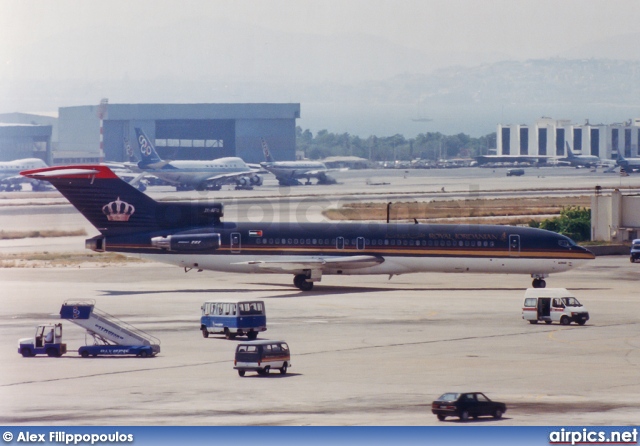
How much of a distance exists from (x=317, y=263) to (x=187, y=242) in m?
7.38

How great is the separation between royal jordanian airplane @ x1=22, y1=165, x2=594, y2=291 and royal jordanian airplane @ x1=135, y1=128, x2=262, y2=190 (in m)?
106

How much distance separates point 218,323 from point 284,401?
14134mm

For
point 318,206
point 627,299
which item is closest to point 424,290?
point 627,299

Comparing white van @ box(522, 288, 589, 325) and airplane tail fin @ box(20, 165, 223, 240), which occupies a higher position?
airplane tail fin @ box(20, 165, 223, 240)

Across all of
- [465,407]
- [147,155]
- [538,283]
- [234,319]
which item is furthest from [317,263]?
[147,155]

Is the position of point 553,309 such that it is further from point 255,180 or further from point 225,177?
point 255,180

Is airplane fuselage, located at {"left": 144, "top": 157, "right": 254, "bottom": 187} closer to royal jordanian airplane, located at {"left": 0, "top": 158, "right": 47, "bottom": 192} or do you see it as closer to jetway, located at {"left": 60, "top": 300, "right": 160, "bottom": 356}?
royal jordanian airplane, located at {"left": 0, "top": 158, "right": 47, "bottom": 192}

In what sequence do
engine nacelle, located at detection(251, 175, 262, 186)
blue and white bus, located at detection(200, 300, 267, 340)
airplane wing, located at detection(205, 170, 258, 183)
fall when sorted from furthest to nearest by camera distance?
1. engine nacelle, located at detection(251, 175, 262, 186)
2. airplane wing, located at detection(205, 170, 258, 183)
3. blue and white bus, located at detection(200, 300, 267, 340)

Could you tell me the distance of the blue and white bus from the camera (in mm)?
43781

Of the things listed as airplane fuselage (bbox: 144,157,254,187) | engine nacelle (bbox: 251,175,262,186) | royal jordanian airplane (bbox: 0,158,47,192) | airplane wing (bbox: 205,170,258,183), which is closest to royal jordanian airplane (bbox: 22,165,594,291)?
airplane wing (bbox: 205,170,258,183)

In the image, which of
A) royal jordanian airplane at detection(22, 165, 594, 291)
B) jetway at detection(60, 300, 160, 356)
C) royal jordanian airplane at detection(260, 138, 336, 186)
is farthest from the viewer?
royal jordanian airplane at detection(260, 138, 336, 186)

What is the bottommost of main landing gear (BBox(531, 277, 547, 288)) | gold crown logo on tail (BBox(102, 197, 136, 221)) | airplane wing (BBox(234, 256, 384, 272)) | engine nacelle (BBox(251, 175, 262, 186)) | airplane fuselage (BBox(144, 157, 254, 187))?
main landing gear (BBox(531, 277, 547, 288))

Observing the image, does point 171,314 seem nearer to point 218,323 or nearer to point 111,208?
point 218,323

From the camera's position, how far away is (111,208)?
201 ft
